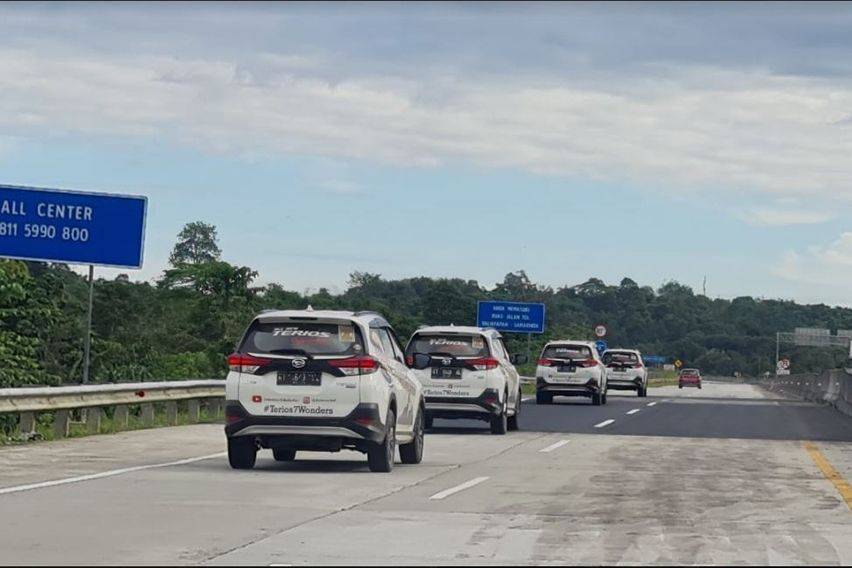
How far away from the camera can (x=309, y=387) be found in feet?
59.1

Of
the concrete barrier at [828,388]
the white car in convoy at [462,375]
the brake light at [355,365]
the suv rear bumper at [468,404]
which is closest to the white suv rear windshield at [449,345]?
the white car in convoy at [462,375]

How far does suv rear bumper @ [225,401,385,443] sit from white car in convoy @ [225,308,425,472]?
0.04 feet

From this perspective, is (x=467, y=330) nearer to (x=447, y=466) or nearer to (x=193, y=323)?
(x=447, y=466)

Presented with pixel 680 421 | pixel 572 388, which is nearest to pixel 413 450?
pixel 680 421

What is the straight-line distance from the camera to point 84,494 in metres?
15.2

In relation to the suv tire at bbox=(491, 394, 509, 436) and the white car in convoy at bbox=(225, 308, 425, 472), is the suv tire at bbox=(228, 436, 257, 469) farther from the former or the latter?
the suv tire at bbox=(491, 394, 509, 436)

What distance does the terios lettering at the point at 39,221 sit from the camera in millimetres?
28406

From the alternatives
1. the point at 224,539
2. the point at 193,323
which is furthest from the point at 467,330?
the point at 193,323

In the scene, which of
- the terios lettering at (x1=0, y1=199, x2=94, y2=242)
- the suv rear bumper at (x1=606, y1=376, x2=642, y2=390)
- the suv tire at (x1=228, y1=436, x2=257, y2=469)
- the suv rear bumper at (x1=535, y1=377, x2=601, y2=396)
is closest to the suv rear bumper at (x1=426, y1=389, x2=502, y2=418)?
the terios lettering at (x1=0, y1=199, x2=94, y2=242)

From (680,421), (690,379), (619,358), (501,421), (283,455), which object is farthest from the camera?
(690,379)

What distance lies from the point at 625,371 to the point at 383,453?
1518 inches

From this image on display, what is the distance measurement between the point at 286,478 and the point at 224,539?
571cm

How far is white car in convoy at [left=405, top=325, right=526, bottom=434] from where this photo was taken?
26.9 m

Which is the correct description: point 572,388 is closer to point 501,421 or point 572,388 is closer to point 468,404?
point 501,421
